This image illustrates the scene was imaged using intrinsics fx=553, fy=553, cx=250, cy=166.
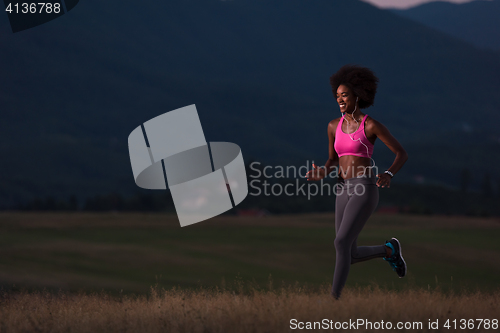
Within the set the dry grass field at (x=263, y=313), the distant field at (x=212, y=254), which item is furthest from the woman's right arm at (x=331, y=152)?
the distant field at (x=212, y=254)

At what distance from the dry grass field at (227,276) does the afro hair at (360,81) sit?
9.21 feet

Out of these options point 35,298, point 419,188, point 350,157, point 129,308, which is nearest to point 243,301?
point 129,308

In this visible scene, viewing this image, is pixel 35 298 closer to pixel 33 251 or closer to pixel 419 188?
pixel 33 251

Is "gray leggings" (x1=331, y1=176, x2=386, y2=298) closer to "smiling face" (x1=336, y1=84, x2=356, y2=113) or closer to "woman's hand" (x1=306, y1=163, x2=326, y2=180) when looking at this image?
"woman's hand" (x1=306, y1=163, x2=326, y2=180)

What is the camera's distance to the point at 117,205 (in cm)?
7819

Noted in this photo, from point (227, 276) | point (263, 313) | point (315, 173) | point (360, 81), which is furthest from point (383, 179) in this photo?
point (227, 276)

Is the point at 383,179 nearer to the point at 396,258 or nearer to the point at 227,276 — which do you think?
the point at 396,258

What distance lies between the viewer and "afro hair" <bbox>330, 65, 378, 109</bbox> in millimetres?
7692

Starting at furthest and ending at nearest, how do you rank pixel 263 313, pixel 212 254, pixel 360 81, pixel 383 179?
pixel 212 254, pixel 360 81, pixel 383 179, pixel 263 313

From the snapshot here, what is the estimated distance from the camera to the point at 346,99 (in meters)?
7.73

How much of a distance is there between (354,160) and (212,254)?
20.9m

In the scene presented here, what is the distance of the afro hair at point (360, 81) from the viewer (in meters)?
7.69

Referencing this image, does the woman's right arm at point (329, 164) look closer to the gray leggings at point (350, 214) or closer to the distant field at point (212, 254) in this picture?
the gray leggings at point (350, 214)

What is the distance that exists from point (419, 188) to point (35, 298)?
130 metres
